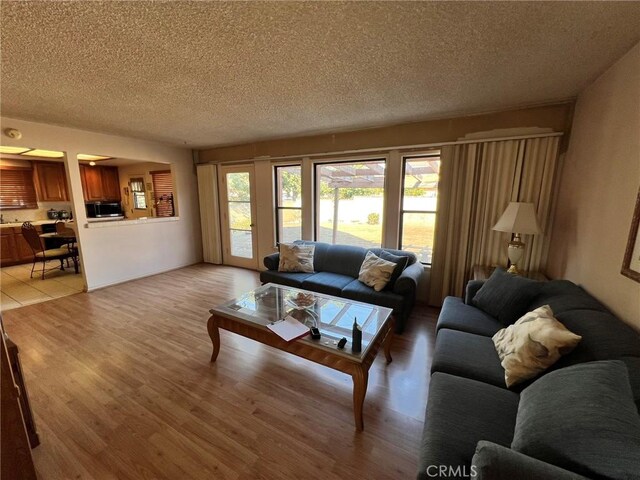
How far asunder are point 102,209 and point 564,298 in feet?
27.7

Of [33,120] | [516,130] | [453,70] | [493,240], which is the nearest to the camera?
[453,70]

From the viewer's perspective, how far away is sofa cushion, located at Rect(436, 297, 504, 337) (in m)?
1.98

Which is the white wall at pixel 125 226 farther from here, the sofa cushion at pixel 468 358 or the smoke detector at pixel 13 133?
the sofa cushion at pixel 468 358

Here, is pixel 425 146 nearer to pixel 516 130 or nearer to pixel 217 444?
pixel 516 130

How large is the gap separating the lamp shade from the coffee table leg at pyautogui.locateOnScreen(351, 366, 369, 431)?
2.04 meters

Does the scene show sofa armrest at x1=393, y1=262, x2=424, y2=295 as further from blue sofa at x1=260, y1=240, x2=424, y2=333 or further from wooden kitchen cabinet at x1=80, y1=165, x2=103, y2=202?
wooden kitchen cabinet at x1=80, y1=165, x2=103, y2=202

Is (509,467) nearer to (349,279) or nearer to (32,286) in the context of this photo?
(349,279)

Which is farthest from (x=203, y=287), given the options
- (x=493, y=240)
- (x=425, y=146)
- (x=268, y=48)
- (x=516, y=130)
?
(x=516, y=130)

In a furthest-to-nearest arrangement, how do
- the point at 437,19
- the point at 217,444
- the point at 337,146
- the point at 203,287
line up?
1. the point at 203,287
2. the point at 337,146
3. the point at 217,444
4. the point at 437,19

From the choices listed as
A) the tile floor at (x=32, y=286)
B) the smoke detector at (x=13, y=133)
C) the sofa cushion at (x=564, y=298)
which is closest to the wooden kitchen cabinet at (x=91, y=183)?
the tile floor at (x=32, y=286)

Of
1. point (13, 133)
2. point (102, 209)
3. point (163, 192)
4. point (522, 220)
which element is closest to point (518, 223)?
point (522, 220)

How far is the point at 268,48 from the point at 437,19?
3.29 ft

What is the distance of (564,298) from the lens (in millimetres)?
1766

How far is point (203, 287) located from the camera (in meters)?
4.13
